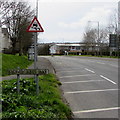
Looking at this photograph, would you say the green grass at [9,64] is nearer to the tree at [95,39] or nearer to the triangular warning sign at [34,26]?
the triangular warning sign at [34,26]

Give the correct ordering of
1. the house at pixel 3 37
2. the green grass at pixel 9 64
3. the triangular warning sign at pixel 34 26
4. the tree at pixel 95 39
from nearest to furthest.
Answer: the triangular warning sign at pixel 34 26 < the green grass at pixel 9 64 < the house at pixel 3 37 < the tree at pixel 95 39

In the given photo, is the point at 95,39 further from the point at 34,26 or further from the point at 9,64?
the point at 34,26

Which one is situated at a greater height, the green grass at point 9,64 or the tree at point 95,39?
the tree at point 95,39

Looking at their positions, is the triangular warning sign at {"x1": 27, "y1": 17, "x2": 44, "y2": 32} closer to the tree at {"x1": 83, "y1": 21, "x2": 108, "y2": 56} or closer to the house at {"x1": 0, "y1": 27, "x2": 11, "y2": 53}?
the house at {"x1": 0, "y1": 27, "x2": 11, "y2": 53}

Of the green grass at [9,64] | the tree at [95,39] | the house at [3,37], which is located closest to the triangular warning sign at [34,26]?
the green grass at [9,64]

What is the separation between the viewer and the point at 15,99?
19.6ft

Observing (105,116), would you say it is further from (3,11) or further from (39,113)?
(3,11)

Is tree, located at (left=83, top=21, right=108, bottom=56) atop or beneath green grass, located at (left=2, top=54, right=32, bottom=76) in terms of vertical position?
atop

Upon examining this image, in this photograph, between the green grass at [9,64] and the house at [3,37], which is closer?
the green grass at [9,64]

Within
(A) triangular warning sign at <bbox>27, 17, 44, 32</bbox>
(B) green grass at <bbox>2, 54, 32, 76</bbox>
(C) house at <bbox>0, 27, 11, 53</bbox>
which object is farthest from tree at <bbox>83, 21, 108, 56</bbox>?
(A) triangular warning sign at <bbox>27, 17, 44, 32</bbox>

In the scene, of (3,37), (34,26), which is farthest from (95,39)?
(34,26)

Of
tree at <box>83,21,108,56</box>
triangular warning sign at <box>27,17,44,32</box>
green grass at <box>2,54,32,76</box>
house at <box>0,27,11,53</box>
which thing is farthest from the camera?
tree at <box>83,21,108,56</box>

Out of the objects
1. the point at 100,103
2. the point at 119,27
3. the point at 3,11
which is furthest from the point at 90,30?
the point at 100,103

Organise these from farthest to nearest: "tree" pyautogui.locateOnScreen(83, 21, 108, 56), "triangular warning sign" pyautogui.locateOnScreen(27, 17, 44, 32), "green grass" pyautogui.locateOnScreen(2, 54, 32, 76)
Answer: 1. "tree" pyautogui.locateOnScreen(83, 21, 108, 56)
2. "green grass" pyautogui.locateOnScreen(2, 54, 32, 76)
3. "triangular warning sign" pyautogui.locateOnScreen(27, 17, 44, 32)
